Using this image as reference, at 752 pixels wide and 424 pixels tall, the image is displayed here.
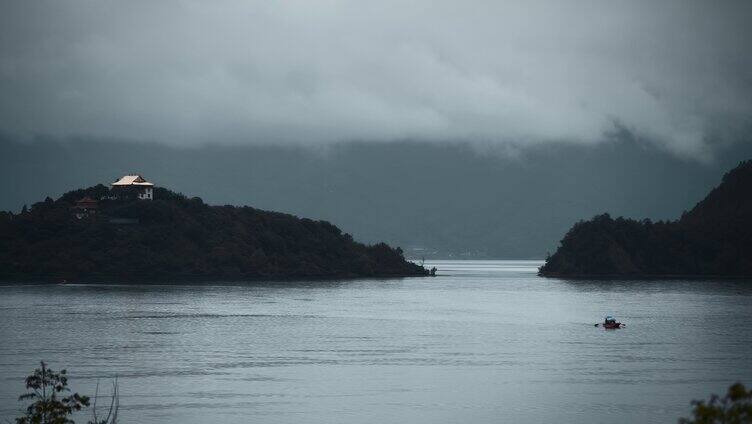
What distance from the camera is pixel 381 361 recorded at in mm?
93812

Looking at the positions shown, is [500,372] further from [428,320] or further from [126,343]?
[428,320]

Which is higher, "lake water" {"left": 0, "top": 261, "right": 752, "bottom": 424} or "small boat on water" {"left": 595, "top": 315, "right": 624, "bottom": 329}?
"small boat on water" {"left": 595, "top": 315, "right": 624, "bottom": 329}

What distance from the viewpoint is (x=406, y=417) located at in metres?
66.1

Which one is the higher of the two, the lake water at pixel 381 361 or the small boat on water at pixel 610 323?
the small boat on water at pixel 610 323

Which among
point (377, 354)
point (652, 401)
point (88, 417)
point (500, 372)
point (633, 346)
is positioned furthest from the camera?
point (633, 346)

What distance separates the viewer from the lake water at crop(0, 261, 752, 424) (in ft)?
225

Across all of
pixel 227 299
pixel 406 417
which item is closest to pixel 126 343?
pixel 406 417

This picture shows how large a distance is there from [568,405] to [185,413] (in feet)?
83.1

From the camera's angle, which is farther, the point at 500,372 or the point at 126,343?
the point at 126,343

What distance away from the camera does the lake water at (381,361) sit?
68.6 meters

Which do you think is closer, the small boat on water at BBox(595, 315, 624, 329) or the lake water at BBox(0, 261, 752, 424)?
the lake water at BBox(0, 261, 752, 424)

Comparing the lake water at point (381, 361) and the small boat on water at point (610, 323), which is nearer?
the lake water at point (381, 361)

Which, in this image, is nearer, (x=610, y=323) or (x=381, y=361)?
(x=381, y=361)

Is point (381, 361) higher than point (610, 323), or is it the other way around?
point (610, 323)
